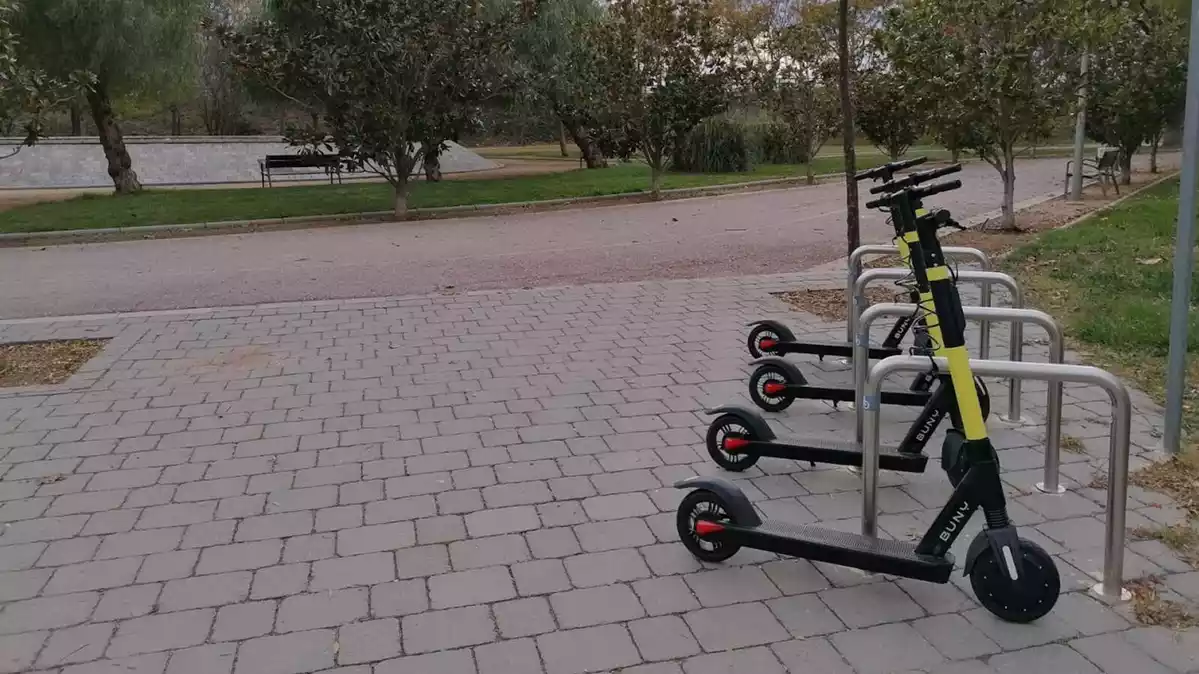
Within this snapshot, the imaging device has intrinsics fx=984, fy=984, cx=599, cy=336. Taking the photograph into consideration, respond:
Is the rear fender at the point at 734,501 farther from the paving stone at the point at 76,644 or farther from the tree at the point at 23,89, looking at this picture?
the tree at the point at 23,89

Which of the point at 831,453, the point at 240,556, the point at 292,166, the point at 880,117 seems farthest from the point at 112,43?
the point at 831,453

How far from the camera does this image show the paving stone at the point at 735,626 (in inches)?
122

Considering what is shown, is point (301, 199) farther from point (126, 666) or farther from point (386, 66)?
point (126, 666)

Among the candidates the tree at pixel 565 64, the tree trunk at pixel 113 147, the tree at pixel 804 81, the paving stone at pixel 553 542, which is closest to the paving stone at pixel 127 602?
the paving stone at pixel 553 542

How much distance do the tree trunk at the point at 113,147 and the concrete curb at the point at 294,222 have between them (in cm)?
621

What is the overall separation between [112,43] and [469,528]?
18915 mm

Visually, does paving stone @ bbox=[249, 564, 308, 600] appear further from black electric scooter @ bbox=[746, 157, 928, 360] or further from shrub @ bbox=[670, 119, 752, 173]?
shrub @ bbox=[670, 119, 752, 173]

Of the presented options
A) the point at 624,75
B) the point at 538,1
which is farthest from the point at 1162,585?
the point at 624,75

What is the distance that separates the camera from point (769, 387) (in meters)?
5.35

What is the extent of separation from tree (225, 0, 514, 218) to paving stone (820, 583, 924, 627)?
44.7ft

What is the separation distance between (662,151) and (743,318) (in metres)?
12.6

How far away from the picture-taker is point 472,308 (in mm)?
8508

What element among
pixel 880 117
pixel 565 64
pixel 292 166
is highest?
pixel 565 64

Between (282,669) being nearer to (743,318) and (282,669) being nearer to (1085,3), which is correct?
(743,318)
